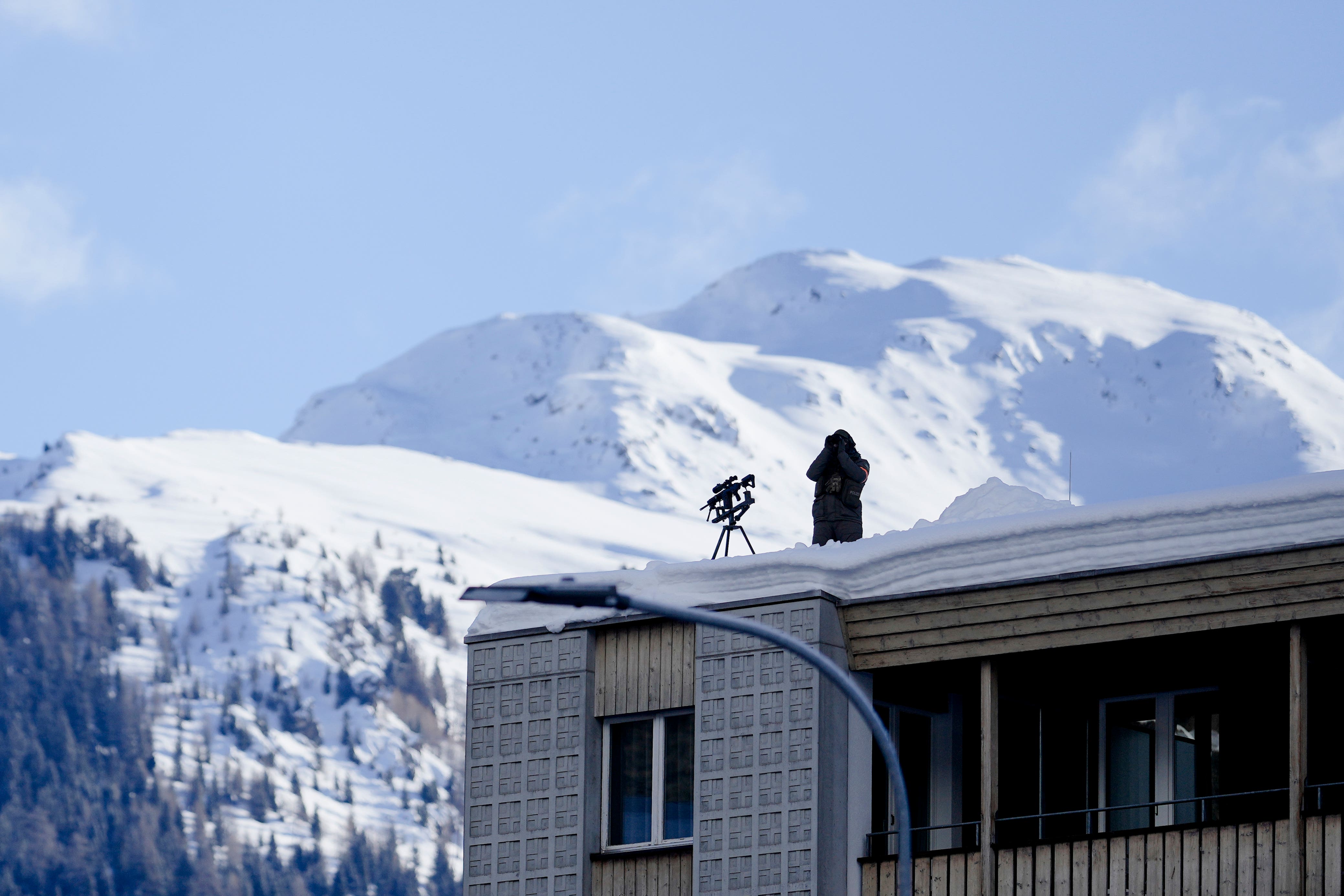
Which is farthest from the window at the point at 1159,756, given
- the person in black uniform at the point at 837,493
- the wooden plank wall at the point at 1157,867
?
the person in black uniform at the point at 837,493

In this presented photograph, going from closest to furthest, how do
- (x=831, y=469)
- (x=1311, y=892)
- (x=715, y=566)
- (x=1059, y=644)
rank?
(x=1311, y=892) < (x=1059, y=644) < (x=715, y=566) < (x=831, y=469)

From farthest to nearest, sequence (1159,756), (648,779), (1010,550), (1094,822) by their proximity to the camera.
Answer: (648,779), (1094,822), (1159,756), (1010,550)

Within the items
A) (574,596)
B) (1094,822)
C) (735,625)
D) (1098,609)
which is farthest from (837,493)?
(574,596)

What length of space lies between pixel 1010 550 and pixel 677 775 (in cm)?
437

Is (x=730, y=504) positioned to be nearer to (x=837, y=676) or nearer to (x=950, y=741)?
(x=950, y=741)

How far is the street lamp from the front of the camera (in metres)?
17.9

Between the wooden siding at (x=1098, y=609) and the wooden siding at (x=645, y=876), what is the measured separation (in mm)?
2737

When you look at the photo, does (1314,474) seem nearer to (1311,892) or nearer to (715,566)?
(1311,892)

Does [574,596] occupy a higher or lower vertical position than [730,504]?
lower

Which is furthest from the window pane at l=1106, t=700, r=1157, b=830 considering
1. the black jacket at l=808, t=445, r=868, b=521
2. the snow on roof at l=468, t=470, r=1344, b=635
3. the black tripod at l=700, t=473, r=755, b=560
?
the black tripod at l=700, t=473, r=755, b=560

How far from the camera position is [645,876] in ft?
85.8

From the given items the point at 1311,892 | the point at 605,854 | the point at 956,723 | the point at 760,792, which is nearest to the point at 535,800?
the point at 605,854

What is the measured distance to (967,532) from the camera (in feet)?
82.2

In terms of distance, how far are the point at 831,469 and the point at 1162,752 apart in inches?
267
